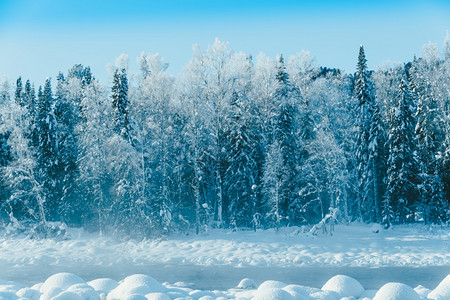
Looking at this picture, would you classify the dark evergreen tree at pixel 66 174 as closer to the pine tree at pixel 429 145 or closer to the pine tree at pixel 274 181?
the pine tree at pixel 274 181

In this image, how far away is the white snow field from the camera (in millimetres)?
20562

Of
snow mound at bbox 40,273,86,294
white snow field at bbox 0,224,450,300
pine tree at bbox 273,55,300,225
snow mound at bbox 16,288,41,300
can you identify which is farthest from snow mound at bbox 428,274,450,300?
pine tree at bbox 273,55,300,225

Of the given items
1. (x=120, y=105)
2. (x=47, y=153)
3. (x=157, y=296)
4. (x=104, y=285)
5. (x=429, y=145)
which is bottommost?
(x=104, y=285)

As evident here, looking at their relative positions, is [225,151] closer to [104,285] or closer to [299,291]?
[104,285]

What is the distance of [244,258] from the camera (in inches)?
1019

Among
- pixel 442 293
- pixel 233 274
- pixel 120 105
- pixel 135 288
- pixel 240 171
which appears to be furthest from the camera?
pixel 240 171

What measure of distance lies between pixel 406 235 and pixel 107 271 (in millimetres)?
20362

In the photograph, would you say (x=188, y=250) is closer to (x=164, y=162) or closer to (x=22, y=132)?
(x=164, y=162)

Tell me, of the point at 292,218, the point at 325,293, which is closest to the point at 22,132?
the point at 292,218

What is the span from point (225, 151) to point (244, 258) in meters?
9.21

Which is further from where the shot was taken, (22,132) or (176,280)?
(22,132)

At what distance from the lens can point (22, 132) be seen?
3112cm

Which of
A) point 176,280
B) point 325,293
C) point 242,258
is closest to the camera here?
point 325,293

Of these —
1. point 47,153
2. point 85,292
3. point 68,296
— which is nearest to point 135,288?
point 85,292
